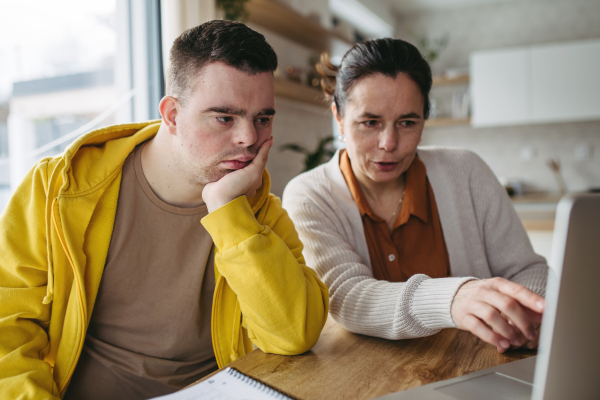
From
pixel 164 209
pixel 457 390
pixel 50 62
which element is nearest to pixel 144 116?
pixel 50 62

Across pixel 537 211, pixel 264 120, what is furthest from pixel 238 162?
pixel 537 211

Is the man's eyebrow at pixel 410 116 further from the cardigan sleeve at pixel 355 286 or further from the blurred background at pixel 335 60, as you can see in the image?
the blurred background at pixel 335 60

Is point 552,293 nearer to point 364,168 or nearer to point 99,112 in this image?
point 364,168

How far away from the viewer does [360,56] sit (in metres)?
1.28

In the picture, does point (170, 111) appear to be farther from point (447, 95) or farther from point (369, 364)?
point (447, 95)

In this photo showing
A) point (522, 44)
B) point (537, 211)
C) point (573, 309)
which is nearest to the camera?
point (573, 309)

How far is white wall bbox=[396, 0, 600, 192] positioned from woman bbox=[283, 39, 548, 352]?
12.2 ft

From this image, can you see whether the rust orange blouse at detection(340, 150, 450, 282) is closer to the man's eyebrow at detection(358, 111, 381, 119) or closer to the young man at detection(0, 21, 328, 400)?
the man's eyebrow at detection(358, 111, 381, 119)

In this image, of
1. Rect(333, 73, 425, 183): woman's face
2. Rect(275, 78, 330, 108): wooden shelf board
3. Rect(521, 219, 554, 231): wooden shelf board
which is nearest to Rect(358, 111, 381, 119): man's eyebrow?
Rect(333, 73, 425, 183): woman's face

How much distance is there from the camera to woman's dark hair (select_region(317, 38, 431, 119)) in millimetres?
1249

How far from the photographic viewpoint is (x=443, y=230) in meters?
1.32

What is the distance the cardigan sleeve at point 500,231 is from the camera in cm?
129

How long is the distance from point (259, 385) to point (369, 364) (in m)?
0.21

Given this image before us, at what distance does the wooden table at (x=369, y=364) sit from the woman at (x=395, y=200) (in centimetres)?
16
